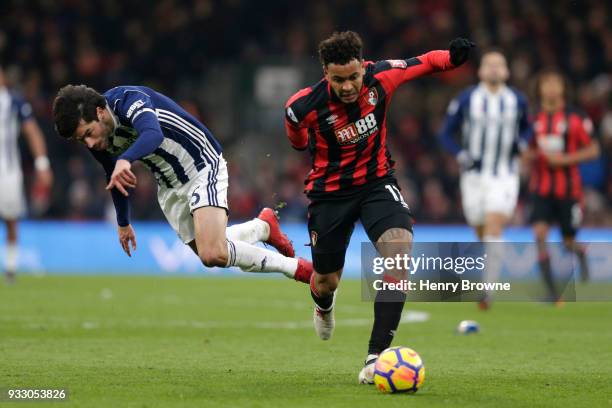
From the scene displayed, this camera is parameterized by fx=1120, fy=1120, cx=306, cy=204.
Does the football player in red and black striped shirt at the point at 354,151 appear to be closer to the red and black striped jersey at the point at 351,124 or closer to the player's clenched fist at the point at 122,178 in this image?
the red and black striped jersey at the point at 351,124

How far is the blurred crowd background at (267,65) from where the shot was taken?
17.9 metres

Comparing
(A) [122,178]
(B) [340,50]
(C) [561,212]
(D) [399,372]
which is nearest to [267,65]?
(C) [561,212]

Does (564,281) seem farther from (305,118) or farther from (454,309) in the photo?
(305,118)

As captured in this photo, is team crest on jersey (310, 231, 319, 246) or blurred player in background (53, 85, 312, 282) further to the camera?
team crest on jersey (310, 231, 319, 246)

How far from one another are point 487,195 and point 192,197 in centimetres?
484

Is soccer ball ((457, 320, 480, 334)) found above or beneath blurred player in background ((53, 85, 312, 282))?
beneath

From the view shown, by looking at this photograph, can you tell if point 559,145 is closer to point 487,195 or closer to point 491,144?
point 491,144

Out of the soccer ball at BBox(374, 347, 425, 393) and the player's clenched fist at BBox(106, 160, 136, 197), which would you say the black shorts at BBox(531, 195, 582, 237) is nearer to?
the soccer ball at BBox(374, 347, 425, 393)

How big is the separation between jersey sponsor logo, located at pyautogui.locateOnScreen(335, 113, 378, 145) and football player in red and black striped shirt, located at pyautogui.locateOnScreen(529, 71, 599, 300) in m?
5.94

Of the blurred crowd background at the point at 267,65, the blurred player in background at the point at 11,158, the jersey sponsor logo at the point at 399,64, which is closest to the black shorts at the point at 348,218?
the jersey sponsor logo at the point at 399,64

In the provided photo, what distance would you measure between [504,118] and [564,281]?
2363 millimetres

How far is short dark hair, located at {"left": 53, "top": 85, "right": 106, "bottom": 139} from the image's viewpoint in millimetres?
6473

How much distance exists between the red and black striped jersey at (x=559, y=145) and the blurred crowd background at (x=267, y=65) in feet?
16.5

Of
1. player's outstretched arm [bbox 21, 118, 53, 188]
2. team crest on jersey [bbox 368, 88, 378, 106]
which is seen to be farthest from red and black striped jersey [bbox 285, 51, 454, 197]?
player's outstretched arm [bbox 21, 118, 53, 188]
